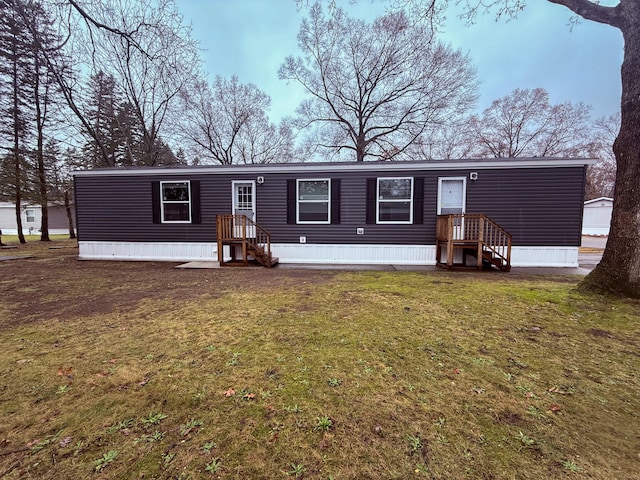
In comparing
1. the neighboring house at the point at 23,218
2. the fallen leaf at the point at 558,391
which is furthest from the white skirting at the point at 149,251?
the neighboring house at the point at 23,218

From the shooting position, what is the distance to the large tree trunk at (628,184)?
441 cm

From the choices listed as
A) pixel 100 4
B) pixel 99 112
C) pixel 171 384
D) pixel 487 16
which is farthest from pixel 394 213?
pixel 99 112

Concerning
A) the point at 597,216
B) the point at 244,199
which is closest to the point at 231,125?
the point at 244,199

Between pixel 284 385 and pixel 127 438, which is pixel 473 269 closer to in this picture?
pixel 284 385

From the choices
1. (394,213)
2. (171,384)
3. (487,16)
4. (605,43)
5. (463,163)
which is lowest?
(171,384)

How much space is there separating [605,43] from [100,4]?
15994mm

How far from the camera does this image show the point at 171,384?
2.25 metres

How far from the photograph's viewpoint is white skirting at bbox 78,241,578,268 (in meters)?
8.07

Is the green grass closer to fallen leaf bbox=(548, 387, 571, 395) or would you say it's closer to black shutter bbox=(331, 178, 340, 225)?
fallen leaf bbox=(548, 387, 571, 395)

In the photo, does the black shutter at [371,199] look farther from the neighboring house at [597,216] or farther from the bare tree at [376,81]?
the neighboring house at [597,216]

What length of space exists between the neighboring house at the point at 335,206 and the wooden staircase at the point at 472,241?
390 millimetres

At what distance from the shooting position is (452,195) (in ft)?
27.1

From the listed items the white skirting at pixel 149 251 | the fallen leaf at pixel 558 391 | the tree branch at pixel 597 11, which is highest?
the tree branch at pixel 597 11

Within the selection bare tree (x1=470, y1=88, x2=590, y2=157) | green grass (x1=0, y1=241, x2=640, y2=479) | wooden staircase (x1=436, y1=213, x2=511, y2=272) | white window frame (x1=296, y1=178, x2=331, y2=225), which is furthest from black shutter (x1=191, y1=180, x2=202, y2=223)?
bare tree (x1=470, y1=88, x2=590, y2=157)
